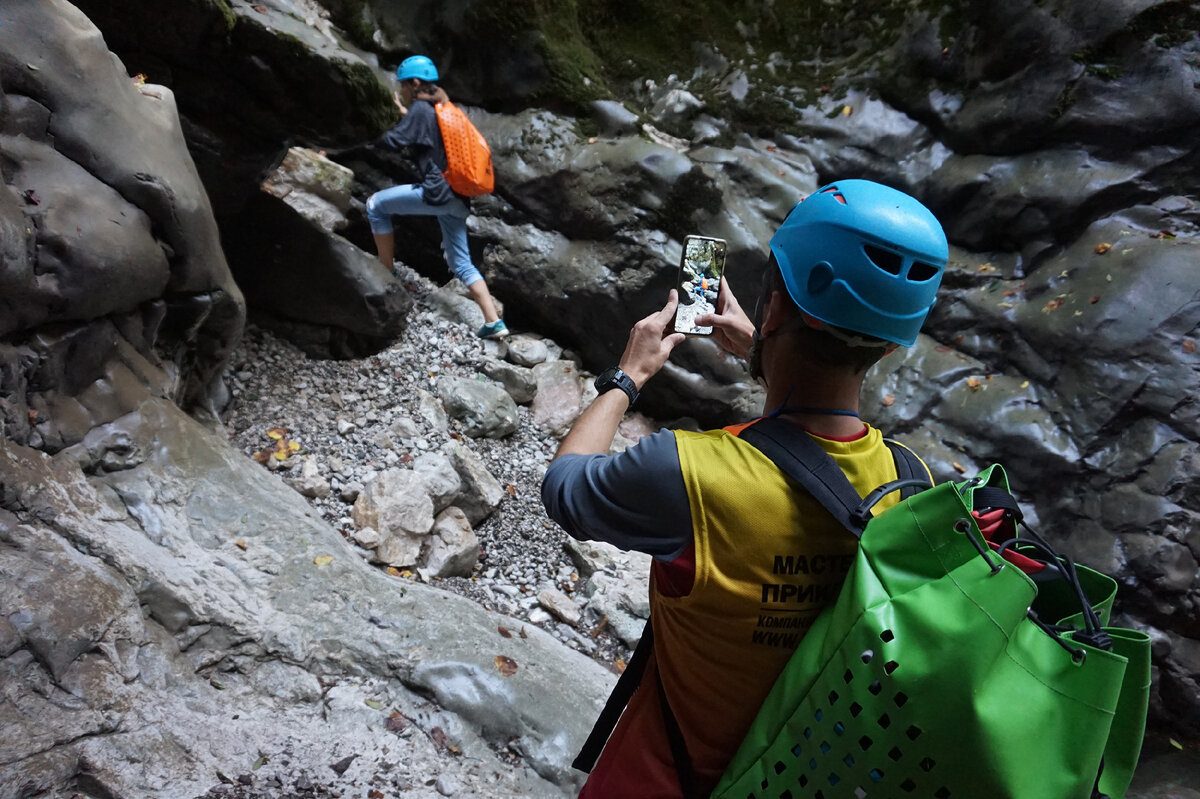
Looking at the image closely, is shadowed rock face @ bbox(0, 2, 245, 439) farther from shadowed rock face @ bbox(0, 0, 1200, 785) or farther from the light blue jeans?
the light blue jeans

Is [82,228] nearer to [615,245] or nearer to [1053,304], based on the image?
[615,245]

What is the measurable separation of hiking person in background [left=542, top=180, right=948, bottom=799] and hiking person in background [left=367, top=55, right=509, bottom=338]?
16.6 ft

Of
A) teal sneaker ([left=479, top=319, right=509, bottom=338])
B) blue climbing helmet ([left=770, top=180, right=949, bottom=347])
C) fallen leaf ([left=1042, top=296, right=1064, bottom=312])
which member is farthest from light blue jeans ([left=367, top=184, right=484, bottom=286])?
blue climbing helmet ([left=770, top=180, right=949, bottom=347])

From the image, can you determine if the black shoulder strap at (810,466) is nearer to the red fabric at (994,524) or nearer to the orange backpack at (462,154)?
the red fabric at (994,524)

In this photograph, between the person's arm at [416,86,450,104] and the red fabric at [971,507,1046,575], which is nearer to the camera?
the red fabric at [971,507,1046,575]

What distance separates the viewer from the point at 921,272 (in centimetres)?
133

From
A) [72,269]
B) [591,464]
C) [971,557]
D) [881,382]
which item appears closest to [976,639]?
[971,557]

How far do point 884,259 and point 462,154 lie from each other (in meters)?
5.26

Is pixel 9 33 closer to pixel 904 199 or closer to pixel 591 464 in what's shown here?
pixel 591 464

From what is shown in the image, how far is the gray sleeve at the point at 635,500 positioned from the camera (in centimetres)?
128

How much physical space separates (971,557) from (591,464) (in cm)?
69

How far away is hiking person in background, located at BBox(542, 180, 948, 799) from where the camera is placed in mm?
1280

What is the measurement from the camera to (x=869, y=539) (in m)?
1.18

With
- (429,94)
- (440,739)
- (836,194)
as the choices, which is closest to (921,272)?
(836,194)
